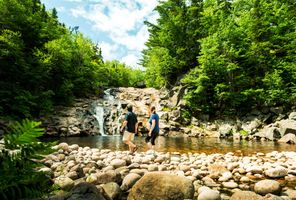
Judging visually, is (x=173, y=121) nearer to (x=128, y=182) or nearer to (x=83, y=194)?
(x=128, y=182)

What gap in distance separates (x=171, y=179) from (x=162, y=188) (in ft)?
1.01

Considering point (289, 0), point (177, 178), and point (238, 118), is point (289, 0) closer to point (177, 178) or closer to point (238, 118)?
point (238, 118)

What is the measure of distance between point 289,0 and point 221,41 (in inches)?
444

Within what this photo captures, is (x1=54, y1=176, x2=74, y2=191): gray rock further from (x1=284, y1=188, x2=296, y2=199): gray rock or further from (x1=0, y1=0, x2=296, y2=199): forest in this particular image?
(x1=0, y1=0, x2=296, y2=199): forest

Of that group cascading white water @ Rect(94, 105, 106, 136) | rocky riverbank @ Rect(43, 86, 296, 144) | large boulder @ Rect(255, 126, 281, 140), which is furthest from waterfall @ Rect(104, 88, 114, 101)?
large boulder @ Rect(255, 126, 281, 140)

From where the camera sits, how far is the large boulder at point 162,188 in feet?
15.6

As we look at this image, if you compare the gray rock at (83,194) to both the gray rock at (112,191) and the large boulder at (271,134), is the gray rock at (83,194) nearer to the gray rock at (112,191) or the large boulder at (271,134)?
the gray rock at (112,191)

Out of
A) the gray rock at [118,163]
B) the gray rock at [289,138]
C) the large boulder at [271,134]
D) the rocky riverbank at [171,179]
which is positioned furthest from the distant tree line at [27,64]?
the gray rock at [289,138]

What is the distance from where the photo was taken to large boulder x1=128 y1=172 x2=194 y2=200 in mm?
4754

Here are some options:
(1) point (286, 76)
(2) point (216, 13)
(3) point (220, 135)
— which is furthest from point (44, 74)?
(1) point (286, 76)

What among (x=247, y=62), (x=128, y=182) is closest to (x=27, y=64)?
(x=128, y=182)

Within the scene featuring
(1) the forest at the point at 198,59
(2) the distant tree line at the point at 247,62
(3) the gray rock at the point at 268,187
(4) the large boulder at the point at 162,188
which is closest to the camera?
(4) the large boulder at the point at 162,188

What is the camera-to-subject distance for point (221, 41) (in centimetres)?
2450

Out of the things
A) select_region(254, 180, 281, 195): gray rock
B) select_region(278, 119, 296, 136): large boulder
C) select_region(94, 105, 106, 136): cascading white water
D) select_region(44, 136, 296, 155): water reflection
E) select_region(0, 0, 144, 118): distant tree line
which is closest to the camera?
select_region(254, 180, 281, 195): gray rock
